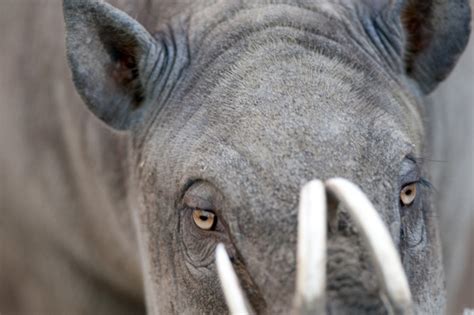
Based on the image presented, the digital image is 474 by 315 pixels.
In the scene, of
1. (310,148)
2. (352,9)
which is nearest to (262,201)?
(310,148)

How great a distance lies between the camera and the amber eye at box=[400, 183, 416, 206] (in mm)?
3662

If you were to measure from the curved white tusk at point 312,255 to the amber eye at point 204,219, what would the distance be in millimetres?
656

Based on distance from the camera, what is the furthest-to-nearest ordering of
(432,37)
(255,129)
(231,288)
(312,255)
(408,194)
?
(432,37) < (408,194) < (255,129) < (231,288) < (312,255)

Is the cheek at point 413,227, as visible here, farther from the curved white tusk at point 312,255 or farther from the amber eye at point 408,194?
the curved white tusk at point 312,255

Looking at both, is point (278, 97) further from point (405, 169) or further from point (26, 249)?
point (26, 249)

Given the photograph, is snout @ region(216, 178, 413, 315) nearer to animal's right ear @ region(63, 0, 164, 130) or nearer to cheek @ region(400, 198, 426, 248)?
cheek @ region(400, 198, 426, 248)

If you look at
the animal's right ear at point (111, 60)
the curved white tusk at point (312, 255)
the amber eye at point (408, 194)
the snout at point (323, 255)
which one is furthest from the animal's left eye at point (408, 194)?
the animal's right ear at point (111, 60)

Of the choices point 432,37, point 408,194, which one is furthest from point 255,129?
point 432,37

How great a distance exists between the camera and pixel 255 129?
3.60 meters

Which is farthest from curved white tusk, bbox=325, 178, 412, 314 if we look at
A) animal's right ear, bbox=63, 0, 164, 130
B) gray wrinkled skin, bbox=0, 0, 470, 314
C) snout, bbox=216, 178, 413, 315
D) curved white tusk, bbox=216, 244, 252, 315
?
animal's right ear, bbox=63, 0, 164, 130

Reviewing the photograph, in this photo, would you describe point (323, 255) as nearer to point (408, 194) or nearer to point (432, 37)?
point (408, 194)

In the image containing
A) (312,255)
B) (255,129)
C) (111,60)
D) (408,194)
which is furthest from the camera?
(111,60)

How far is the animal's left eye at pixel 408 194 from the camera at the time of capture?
12.0 ft

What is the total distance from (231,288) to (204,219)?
64cm
